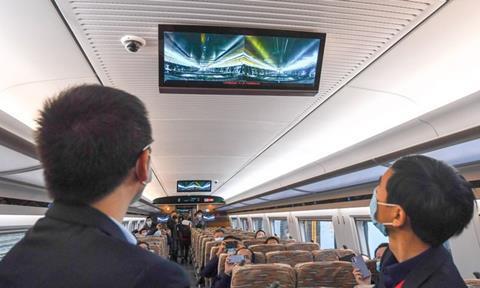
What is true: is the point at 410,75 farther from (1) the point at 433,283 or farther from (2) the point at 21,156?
(2) the point at 21,156

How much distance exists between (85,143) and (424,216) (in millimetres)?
1575

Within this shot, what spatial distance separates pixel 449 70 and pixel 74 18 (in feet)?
12.0

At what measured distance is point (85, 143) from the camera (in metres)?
1.06

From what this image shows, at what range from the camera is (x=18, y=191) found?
636 cm

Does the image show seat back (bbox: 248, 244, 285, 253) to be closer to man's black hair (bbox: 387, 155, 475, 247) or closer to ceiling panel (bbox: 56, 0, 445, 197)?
ceiling panel (bbox: 56, 0, 445, 197)

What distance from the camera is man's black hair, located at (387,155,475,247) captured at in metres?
1.75

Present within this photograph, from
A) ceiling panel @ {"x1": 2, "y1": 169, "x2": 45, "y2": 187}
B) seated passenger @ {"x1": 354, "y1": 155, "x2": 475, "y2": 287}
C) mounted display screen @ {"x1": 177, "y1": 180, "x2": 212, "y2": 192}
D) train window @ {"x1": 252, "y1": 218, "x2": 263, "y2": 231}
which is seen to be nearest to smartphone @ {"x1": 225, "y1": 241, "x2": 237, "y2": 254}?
ceiling panel @ {"x1": 2, "y1": 169, "x2": 45, "y2": 187}

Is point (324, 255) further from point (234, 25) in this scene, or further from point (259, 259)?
point (234, 25)

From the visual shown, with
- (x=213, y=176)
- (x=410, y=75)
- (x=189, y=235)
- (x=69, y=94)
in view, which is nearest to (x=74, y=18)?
(x=69, y=94)

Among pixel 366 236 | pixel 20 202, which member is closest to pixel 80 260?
pixel 20 202

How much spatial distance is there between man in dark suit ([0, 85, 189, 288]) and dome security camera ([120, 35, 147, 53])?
2183 millimetres

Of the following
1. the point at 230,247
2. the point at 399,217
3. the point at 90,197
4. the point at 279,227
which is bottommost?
the point at 279,227

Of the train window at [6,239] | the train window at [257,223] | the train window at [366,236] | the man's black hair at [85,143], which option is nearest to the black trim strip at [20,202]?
the train window at [6,239]

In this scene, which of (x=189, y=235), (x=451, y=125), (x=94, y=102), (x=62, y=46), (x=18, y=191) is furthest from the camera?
(x=189, y=235)
